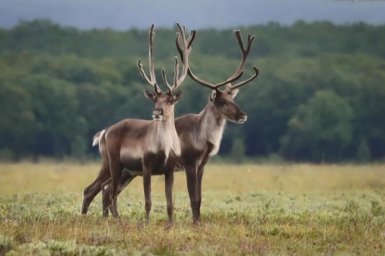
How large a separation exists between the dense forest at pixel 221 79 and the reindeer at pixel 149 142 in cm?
2676

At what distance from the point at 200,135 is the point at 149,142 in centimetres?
113

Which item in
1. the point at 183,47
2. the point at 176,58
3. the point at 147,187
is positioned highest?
the point at 183,47

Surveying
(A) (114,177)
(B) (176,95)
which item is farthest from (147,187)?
(B) (176,95)

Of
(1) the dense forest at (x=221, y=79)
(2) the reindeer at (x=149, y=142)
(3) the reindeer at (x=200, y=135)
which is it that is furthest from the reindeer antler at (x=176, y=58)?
(1) the dense forest at (x=221, y=79)

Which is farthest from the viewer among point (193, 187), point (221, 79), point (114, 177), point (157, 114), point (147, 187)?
point (221, 79)

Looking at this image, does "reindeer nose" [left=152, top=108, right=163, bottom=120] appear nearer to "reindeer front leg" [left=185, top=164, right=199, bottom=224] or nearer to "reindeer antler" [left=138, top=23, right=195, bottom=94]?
"reindeer antler" [left=138, top=23, right=195, bottom=94]

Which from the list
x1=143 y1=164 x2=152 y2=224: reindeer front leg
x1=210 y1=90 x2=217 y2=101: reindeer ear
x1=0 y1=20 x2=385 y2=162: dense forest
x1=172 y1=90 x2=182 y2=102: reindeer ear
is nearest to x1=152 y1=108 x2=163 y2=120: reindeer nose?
x1=172 y1=90 x2=182 y2=102: reindeer ear

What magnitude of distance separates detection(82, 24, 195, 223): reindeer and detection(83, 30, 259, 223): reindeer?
309 millimetres

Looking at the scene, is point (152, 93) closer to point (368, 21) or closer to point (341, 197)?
→ point (341, 197)

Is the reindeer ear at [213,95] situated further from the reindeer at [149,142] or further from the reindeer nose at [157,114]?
the reindeer nose at [157,114]

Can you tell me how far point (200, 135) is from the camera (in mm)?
17297

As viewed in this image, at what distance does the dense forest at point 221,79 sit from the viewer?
55844 mm

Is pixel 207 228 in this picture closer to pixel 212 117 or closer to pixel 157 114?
pixel 157 114

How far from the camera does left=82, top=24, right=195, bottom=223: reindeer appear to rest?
16.3 meters
